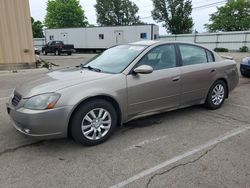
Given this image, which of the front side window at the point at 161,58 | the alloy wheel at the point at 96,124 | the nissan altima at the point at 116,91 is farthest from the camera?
the front side window at the point at 161,58

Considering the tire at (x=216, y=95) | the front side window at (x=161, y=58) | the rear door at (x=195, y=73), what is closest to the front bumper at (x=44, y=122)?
the front side window at (x=161, y=58)

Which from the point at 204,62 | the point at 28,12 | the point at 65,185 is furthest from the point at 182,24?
the point at 65,185

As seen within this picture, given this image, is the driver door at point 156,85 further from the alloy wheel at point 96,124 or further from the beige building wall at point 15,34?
the beige building wall at point 15,34

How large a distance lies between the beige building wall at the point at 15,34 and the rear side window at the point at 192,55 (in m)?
8.90

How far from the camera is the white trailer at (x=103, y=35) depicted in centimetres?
2911

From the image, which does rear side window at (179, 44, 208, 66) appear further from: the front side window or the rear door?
the front side window

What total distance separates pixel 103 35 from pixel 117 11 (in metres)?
32.2

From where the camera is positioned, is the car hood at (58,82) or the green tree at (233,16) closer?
the car hood at (58,82)

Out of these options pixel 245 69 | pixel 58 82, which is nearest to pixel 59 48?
pixel 245 69

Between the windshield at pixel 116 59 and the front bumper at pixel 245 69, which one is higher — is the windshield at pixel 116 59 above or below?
above

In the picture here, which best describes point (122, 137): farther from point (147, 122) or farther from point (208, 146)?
point (208, 146)

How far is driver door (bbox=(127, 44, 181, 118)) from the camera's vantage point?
403cm

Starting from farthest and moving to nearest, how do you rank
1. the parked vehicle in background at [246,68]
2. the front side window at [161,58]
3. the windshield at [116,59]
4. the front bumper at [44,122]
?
the parked vehicle in background at [246,68] < the front side window at [161,58] < the windshield at [116,59] < the front bumper at [44,122]

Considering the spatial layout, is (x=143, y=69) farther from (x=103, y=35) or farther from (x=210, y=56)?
(x=103, y=35)
